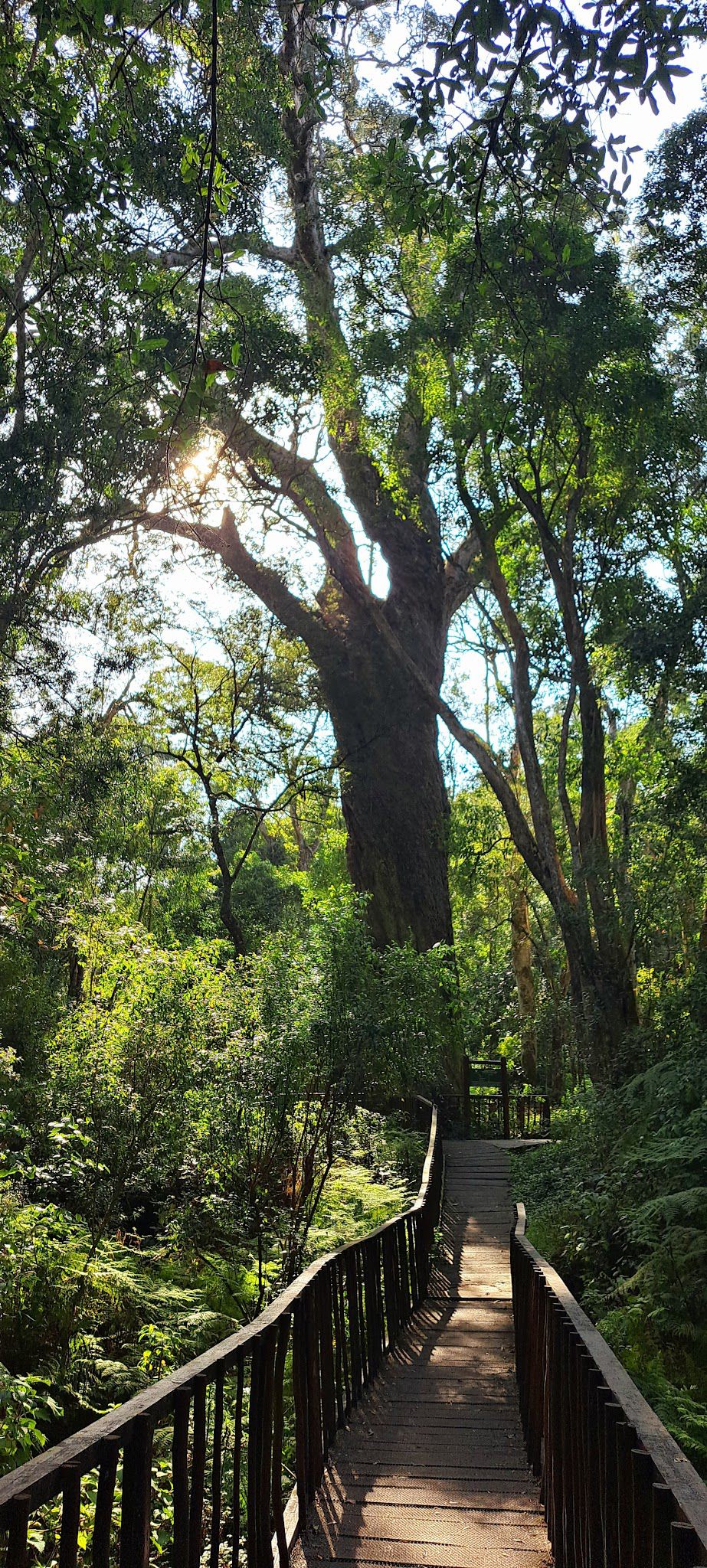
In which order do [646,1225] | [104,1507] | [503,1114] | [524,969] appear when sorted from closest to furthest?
[104,1507] → [646,1225] → [503,1114] → [524,969]

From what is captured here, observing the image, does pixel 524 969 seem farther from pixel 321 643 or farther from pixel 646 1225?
pixel 646 1225

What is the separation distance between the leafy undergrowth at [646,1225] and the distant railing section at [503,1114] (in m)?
6.27

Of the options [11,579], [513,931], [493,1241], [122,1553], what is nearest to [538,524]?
[11,579]

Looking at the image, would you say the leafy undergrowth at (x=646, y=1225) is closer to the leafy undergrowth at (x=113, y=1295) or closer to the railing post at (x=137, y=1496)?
the leafy undergrowth at (x=113, y=1295)

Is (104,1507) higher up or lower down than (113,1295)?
higher up

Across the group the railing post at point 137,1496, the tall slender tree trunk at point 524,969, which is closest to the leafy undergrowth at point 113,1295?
the railing post at point 137,1496

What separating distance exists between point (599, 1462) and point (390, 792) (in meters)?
19.5

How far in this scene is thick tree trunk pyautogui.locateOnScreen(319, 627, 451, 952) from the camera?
21.6 metres

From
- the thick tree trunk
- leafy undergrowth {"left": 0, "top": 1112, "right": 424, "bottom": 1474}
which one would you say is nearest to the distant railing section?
the thick tree trunk

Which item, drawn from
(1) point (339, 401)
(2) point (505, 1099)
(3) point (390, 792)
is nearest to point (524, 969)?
(2) point (505, 1099)

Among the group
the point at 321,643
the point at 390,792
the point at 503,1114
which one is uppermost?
the point at 321,643

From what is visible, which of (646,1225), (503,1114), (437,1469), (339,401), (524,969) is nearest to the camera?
(437,1469)

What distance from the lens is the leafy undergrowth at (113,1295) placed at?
7.45 meters

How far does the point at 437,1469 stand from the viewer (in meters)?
4.67
